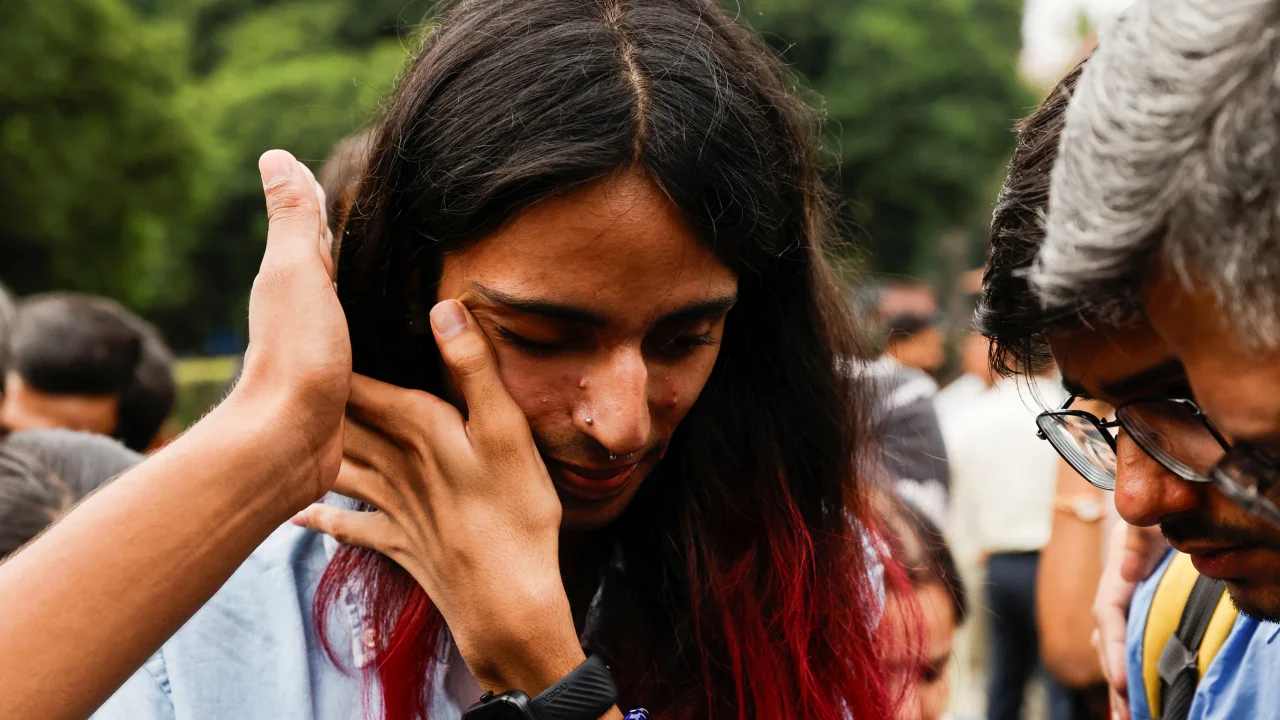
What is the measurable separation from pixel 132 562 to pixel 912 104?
1442 inches

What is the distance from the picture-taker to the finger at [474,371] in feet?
6.45

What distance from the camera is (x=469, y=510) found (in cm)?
193

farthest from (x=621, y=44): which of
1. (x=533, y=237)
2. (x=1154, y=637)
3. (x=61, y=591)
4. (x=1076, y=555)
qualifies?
(x=1076, y=555)

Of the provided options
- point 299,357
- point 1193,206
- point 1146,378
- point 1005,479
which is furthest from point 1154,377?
point 1005,479

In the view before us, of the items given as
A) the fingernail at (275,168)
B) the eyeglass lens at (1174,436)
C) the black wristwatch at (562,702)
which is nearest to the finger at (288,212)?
the fingernail at (275,168)

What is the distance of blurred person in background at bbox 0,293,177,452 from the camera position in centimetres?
440

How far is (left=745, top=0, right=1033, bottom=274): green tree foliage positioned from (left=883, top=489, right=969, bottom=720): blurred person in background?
3226 cm

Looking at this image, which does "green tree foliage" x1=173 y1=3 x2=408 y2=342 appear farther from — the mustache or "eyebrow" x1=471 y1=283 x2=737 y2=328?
the mustache

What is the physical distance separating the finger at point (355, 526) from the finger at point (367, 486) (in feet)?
0.12

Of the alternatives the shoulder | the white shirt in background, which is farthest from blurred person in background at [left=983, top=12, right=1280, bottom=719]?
the white shirt in background

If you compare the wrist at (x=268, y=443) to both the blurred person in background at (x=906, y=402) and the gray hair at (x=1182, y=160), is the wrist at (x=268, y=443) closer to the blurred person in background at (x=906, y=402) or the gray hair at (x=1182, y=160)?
the gray hair at (x=1182, y=160)

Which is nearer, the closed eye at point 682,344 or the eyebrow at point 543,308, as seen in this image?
the eyebrow at point 543,308

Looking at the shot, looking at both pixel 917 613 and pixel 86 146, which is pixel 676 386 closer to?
pixel 917 613

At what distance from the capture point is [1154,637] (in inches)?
85.9
